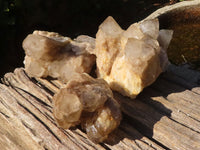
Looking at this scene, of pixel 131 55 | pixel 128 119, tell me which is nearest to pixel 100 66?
pixel 131 55

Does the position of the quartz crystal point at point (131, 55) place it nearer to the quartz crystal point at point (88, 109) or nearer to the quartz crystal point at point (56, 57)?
the quartz crystal point at point (56, 57)

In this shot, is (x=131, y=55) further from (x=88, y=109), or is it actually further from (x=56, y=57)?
(x=56, y=57)

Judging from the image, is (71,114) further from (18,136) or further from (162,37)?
(162,37)

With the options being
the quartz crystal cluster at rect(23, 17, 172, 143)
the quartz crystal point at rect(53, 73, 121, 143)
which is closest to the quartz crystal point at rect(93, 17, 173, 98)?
the quartz crystal cluster at rect(23, 17, 172, 143)

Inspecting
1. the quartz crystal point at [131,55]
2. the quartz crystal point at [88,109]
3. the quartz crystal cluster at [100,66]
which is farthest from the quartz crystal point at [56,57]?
the quartz crystal point at [88,109]

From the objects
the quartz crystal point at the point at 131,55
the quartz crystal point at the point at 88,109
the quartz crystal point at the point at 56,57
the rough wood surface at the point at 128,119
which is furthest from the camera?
the quartz crystal point at the point at 56,57
